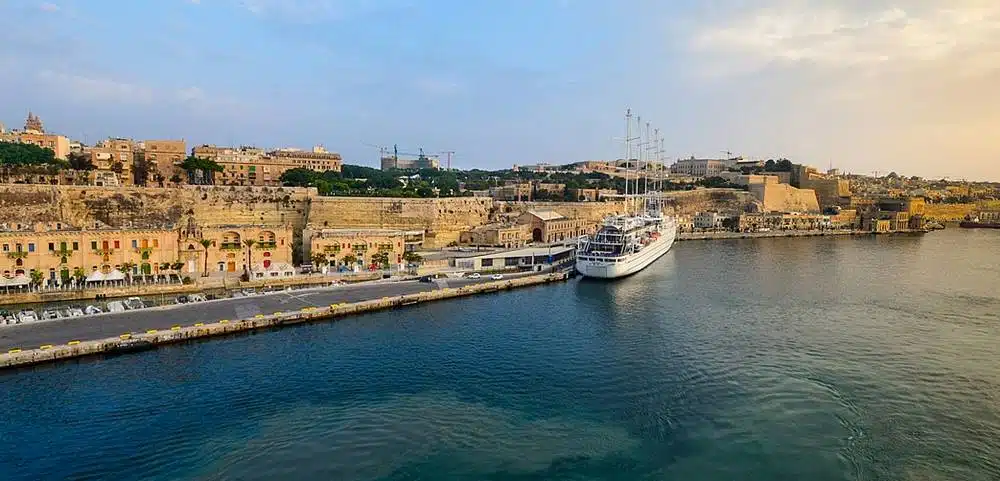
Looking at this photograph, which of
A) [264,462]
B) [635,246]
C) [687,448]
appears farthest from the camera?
[635,246]

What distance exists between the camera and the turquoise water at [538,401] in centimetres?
1009

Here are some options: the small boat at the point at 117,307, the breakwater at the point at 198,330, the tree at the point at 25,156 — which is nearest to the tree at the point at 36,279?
the small boat at the point at 117,307

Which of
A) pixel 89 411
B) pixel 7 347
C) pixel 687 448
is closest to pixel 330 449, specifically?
pixel 89 411

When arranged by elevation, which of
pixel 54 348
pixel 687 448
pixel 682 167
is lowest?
pixel 687 448

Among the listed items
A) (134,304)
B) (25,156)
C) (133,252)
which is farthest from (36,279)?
(25,156)

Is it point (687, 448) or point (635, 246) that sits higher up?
point (635, 246)

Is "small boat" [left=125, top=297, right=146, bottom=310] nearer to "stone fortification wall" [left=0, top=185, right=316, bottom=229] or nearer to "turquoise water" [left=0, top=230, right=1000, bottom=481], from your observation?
"turquoise water" [left=0, top=230, right=1000, bottom=481]

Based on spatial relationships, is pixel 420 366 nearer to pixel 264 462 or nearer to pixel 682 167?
pixel 264 462

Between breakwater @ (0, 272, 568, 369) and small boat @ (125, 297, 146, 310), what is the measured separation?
3089 mm

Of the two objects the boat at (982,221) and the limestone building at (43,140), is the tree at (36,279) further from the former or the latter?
the boat at (982,221)

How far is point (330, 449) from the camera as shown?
10.5 metres

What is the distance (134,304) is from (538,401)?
1473 cm

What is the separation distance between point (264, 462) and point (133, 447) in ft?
8.50

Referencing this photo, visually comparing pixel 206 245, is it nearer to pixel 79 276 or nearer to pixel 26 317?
pixel 79 276
